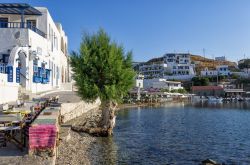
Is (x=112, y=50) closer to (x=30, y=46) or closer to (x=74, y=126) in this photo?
(x=74, y=126)

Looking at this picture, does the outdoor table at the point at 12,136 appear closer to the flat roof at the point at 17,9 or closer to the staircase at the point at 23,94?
the staircase at the point at 23,94

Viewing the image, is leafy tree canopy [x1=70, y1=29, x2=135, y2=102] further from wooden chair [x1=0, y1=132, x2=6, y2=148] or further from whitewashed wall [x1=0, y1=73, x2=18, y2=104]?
wooden chair [x1=0, y1=132, x2=6, y2=148]

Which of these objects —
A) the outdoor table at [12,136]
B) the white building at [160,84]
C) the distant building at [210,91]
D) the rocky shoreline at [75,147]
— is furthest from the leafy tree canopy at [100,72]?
the distant building at [210,91]

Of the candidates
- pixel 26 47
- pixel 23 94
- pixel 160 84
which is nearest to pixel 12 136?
pixel 23 94

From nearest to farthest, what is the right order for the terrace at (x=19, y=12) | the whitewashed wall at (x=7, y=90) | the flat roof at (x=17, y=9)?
the whitewashed wall at (x=7, y=90) → the flat roof at (x=17, y=9) → the terrace at (x=19, y=12)

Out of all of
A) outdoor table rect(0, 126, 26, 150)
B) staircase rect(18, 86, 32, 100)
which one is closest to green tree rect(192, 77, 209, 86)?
staircase rect(18, 86, 32, 100)

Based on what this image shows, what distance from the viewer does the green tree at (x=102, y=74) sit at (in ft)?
106

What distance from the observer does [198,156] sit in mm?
25062

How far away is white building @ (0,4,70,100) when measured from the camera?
127 ft

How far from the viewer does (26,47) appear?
1623 inches

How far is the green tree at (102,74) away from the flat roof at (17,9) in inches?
584

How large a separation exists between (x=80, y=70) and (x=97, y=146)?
8.56 metres

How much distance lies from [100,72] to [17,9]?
19.1 metres

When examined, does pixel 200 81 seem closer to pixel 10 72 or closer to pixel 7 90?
pixel 10 72
